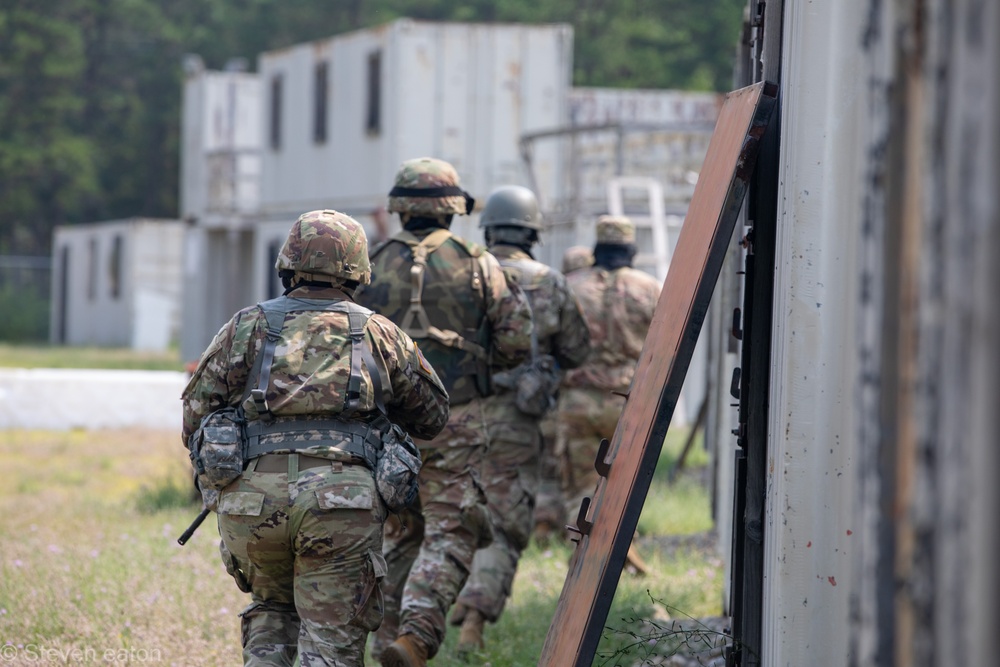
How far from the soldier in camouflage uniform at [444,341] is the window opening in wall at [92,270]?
31033mm

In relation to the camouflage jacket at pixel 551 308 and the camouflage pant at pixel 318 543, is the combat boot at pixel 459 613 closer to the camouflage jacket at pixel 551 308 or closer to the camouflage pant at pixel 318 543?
the camouflage jacket at pixel 551 308

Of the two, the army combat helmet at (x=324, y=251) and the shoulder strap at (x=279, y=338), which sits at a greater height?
the army combat helmet at (x=324, y=251)

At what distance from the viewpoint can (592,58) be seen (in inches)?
1528

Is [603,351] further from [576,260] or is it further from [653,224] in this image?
[653,224]

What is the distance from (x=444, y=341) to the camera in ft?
19.1

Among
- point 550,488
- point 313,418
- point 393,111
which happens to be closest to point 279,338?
point 313,418

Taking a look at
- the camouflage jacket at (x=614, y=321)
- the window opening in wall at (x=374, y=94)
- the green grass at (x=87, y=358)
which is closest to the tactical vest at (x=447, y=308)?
the camouflage jacket at (x=614, y=321)

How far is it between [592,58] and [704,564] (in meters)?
32.3

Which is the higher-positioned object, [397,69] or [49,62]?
[49,62]

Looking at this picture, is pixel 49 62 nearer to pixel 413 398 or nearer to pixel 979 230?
pixel 413 398

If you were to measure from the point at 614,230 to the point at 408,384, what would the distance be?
166 inches

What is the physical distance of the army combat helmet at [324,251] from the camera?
14.3 feet

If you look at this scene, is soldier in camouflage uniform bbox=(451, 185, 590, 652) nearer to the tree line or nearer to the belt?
the belt

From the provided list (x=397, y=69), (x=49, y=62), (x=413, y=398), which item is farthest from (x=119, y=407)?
(x=49, y=62)
